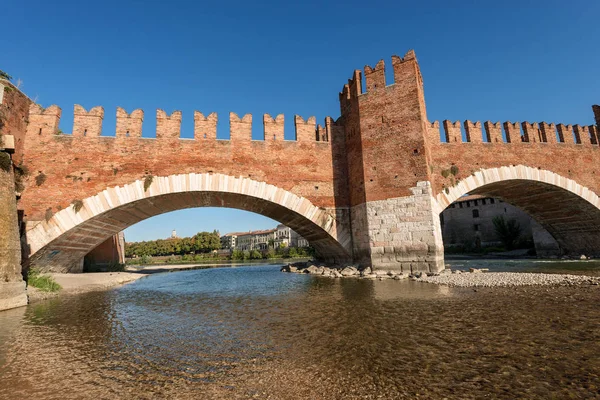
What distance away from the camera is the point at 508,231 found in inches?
1246

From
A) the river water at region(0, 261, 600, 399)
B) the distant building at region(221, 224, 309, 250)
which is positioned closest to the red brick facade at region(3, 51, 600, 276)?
the river water at region(0, 261, 600, 399)

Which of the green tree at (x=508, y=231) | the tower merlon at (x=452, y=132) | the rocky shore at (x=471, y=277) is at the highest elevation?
the tower merlon at (x=452, y=132)

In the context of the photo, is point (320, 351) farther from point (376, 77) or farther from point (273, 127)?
point (376, 77)

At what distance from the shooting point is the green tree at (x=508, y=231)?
31172mm

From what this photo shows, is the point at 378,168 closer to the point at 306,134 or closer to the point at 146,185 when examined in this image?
the point at 306,134

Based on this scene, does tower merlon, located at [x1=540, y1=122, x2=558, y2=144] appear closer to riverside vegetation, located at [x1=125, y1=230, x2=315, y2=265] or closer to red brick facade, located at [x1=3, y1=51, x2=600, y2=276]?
red brick facade, located at [x1=3, y1=51, x2=600, y2=276]

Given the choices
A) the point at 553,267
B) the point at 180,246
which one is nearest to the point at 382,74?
the point at 553,267

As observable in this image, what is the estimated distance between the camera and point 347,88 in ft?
50.1

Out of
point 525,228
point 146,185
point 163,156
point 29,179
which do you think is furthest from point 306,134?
point 525,228

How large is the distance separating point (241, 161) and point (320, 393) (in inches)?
455

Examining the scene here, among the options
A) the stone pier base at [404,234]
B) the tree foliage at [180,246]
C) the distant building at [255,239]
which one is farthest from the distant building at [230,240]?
the stone pier base at [404,234]

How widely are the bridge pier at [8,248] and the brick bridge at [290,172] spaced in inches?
144

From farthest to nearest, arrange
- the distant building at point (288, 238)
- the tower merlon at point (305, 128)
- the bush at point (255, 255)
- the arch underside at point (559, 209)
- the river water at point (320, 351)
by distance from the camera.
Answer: the distant building at point (288, 238), the bush at point (255, 255), the arch underside at point (559, 209), the tower merlon at point (305, 128), the river water at point (320, 351)

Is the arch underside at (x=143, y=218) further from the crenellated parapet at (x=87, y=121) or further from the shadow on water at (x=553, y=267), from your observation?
the shadow on water at (x=553, y=267)
